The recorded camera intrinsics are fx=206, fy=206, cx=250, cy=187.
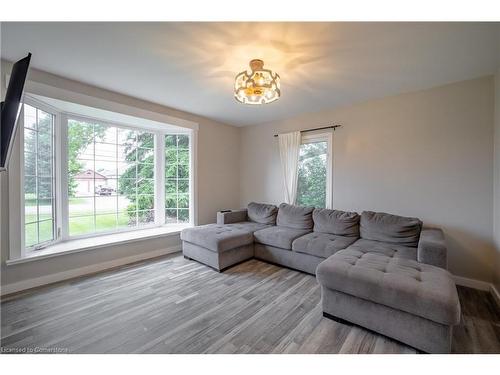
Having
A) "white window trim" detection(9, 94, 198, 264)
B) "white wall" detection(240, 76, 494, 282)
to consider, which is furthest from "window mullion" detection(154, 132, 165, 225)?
"white wall" detection(240, 76, 494, 282)

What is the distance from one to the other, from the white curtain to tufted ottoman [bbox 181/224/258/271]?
104 cm

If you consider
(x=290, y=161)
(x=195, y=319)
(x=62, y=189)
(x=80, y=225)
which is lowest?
(x=195, y=319)

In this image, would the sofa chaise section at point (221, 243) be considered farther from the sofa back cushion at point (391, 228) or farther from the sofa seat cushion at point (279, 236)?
the sofa back cushion at point (391, 228)

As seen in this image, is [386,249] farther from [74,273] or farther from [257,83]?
[74,273]

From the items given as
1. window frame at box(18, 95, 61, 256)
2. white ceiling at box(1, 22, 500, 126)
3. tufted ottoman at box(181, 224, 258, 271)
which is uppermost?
white ceiling at box(1, 22, 500, 126)

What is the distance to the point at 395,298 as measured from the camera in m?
1.43

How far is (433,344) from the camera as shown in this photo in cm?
133

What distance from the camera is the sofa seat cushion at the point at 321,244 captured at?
2451 millimetres

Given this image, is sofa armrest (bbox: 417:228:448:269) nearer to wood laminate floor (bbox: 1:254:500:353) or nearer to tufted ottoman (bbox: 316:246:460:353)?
tufted ottoman (bbox: 316:246:460:353)

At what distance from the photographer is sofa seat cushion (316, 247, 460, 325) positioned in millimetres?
1291

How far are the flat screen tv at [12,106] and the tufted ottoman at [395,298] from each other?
2339mm

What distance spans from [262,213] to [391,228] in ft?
6.25

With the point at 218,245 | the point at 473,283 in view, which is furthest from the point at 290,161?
the point at 473,283

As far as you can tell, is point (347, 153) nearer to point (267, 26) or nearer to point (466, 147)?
point (466, 147)
